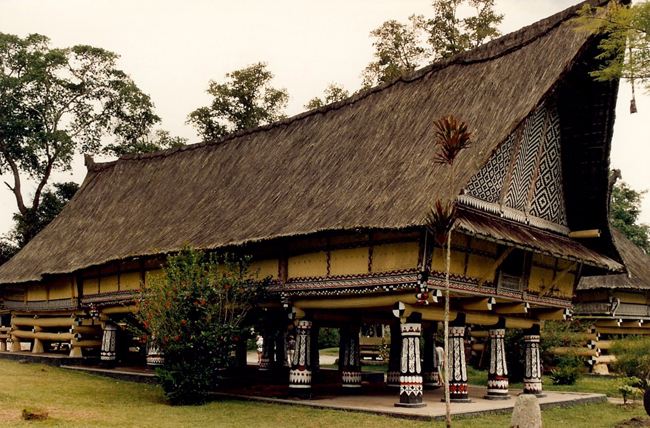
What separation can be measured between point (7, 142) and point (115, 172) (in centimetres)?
1221

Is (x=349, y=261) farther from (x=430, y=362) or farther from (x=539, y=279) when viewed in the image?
(x=430, y=362)

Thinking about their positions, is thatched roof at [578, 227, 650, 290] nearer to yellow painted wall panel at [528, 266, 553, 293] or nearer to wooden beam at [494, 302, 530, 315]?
yellow painted wall panel at [528, 266, 553, 293]

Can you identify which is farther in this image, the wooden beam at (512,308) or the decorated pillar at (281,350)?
the decorated pillar at (281,350)

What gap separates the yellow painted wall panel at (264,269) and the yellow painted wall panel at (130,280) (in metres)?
4.88

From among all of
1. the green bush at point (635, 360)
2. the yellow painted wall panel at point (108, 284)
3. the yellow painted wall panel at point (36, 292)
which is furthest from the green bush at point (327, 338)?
the green bush at point (635, 360)

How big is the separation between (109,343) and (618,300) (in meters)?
17.0

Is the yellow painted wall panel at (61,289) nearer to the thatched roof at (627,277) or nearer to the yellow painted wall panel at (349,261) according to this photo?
the yellow painted wall panel at (349,261)

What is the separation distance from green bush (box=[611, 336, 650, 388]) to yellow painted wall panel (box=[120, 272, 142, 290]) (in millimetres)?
12775

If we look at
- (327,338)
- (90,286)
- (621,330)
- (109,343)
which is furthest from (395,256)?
(327,338)

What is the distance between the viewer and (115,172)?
27.6 metres

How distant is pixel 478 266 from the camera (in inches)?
596

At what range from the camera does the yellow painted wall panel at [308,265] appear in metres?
15.6

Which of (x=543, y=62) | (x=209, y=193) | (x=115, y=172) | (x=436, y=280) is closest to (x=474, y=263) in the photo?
(x=436, y=280)

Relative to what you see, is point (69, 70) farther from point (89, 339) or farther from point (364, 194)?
point (364, 194)
